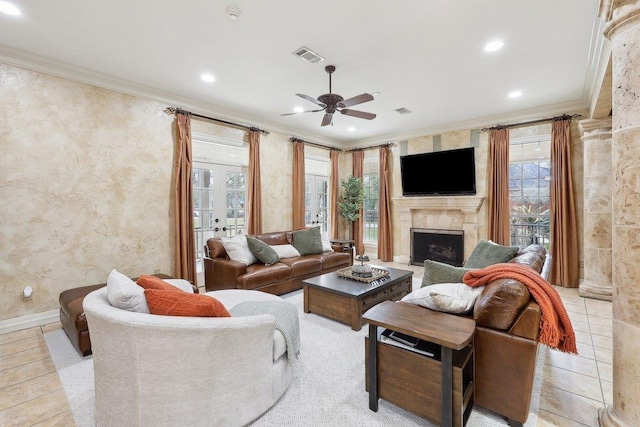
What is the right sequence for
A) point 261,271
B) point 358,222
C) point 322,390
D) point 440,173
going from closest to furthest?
point 322,390, point 261,271, point 440,173, point 358,222

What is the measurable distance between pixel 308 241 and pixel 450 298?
331cm

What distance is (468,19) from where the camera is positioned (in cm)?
260

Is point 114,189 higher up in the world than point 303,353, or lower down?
higher up

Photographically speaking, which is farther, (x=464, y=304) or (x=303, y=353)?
(x=303, y=353)

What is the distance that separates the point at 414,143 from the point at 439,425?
5616mm

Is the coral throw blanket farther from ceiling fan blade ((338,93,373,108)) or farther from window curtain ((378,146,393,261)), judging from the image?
window curtain ((378,146,393,261))

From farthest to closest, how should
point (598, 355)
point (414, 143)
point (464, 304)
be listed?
point (414, 143) → point (598, 355) → point (464, 304)

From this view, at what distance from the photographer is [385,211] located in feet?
22.0

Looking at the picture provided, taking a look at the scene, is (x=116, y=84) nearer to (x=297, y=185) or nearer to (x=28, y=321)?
(x=28, y=321)

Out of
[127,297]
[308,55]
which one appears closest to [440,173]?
[308,55]

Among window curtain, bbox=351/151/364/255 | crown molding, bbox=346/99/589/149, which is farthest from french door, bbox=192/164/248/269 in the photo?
crown molding, bbox=346/99/589/149

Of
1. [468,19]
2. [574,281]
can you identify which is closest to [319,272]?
[468,19]

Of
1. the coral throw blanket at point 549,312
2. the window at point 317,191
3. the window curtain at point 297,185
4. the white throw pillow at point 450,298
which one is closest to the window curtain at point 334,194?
the window at point 317,191

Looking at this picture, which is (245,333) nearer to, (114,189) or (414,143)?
(114,189)
